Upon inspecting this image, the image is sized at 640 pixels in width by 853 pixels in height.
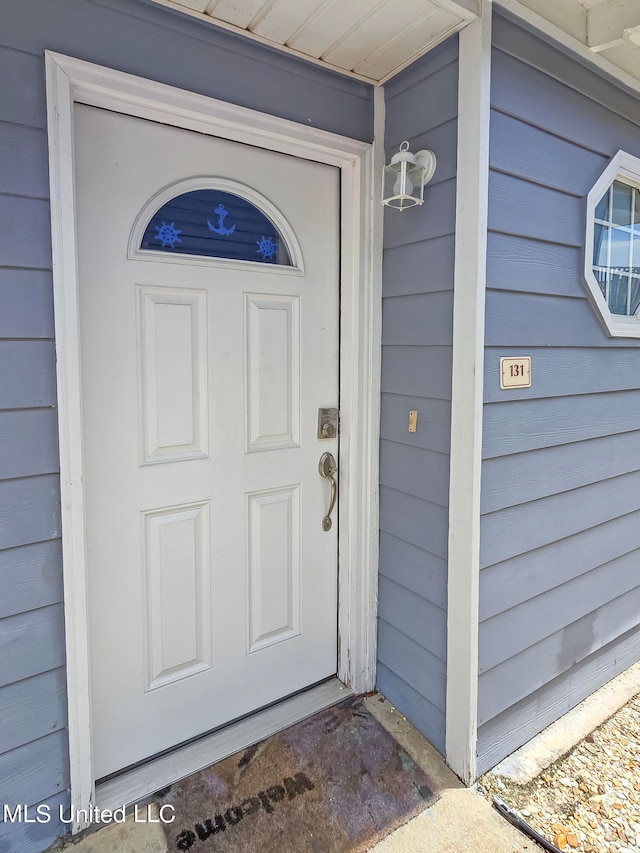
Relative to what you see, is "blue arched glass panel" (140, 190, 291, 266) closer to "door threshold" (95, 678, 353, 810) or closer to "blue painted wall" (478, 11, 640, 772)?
"blue painted wall" (478, 11, 640, 772)

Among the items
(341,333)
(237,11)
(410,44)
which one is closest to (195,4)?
(237,11)

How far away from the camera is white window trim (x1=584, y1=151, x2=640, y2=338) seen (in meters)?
1.71

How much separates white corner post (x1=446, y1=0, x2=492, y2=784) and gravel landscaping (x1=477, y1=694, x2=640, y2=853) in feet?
0.58

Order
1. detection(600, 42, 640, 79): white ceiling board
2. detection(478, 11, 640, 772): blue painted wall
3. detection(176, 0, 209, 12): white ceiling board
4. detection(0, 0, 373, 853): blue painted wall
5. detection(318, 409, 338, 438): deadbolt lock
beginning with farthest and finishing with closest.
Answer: detection(318, 409, 338, 438): deadbolt lock, detection(600, 42, 640, 79): white ceiling board, detection(478, 11, 640, 772): blue painted wall, detection(176, 0, 209, 12): white ceiling board, detection(0, 0, 373, 853): blue painted wall

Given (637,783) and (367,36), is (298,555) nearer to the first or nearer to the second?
(637,783)

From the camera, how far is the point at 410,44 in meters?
1.48

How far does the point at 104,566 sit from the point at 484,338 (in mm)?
1277

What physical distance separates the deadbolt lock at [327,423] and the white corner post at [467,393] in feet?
1.53

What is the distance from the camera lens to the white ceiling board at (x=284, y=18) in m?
1.30

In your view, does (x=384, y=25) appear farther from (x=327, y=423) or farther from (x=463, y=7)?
(x=327, y=423)

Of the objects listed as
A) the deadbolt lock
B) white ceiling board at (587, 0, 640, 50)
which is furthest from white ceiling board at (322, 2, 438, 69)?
the deadbolt lock

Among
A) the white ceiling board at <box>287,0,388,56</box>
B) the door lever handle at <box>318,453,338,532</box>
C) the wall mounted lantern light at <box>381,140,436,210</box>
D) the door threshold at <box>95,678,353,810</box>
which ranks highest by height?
the white ceiling board at <box>287,0,388,56</box>

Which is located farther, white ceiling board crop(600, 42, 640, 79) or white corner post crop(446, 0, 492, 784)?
white ceiling board crop(600, 42, 640, 79)

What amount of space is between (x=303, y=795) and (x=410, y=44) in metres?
2.24
